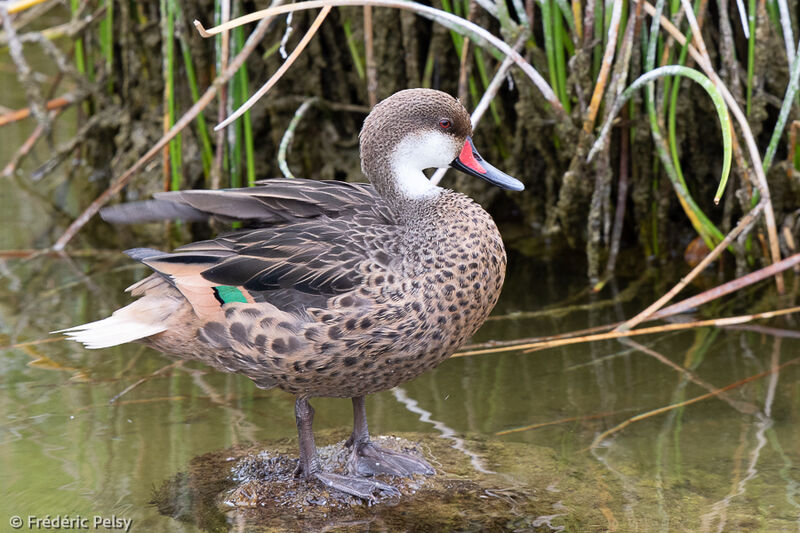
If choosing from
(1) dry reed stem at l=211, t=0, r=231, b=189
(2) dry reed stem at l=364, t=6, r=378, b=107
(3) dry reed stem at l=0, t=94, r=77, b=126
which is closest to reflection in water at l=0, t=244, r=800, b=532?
(1) dry reed stem at l=211, t=0, r=231, b=189

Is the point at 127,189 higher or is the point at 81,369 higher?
the point at 127,189

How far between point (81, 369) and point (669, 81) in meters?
2.83

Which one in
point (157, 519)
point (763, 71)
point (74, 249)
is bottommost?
point (157, 519)

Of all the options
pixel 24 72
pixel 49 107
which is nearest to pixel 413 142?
pixel 24 72

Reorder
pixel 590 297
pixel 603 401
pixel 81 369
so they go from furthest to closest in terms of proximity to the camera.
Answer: pixel 590 297, pixel 81 369, pixel 603 401

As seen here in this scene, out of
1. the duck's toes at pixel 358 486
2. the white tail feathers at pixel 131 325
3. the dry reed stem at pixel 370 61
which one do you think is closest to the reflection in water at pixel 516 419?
the duck's toes at pixel 358 486

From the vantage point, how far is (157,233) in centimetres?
553

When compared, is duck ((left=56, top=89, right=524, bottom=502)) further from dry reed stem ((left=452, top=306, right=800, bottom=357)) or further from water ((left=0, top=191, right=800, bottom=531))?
dry reed stem ((left=452, top=306, right=800, bottom=357))

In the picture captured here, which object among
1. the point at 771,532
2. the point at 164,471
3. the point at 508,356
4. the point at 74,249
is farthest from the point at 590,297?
the point at 74,249

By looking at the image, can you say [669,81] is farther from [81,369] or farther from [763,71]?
[81,369]

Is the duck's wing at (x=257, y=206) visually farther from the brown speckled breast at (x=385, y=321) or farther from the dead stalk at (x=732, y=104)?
the dead stalk at (x=732, y=104)

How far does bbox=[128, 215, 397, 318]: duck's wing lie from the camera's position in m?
2.89

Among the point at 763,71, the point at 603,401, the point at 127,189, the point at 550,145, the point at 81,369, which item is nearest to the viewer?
the point at 603,401

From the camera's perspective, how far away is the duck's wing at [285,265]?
114 inches
